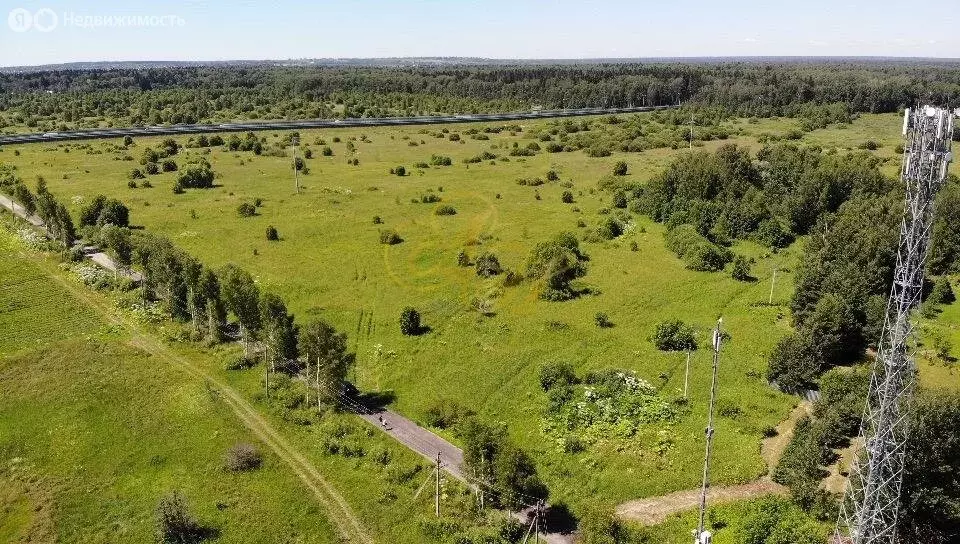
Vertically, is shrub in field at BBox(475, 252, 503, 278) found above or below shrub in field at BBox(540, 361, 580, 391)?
above

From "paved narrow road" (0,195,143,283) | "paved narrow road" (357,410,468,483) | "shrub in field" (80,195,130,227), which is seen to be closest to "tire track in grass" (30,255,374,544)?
"paved narrow road" (357,410,468,483)

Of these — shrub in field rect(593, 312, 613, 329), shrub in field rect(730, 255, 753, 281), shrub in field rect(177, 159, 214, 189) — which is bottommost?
shrub in field rect(593, 312, 613, 329)

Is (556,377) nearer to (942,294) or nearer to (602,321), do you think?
(602,321)

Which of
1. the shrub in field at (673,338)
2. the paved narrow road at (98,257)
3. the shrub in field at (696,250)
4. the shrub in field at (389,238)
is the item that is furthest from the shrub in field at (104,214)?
the shrub in field at (696,250)

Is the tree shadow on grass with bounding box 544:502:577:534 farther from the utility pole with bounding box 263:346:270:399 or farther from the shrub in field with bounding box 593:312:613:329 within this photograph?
the shrub in field with bounding box 593:312:613:329

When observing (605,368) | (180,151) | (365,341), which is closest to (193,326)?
(365,341)

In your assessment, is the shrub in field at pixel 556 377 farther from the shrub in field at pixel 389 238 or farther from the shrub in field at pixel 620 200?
the shrub in field at pixel 620 200

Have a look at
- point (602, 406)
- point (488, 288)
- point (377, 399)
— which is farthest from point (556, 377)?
point (488, 288)
